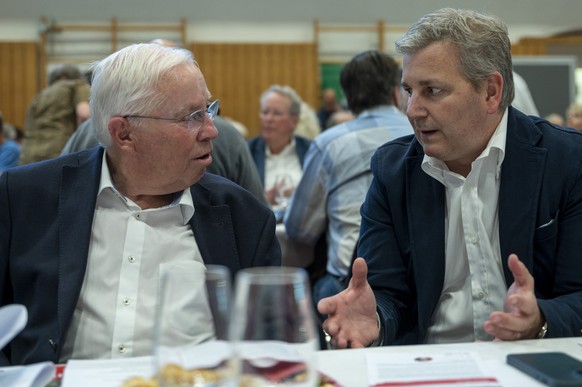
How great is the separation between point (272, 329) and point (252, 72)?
1172cm

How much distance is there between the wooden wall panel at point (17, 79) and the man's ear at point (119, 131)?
10808 millimetres

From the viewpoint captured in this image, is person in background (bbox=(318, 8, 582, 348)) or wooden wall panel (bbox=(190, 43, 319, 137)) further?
wooden wall panel (bbox=(190, 43, 319, 137))

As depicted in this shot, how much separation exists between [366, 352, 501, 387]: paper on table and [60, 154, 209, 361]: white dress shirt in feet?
1.92

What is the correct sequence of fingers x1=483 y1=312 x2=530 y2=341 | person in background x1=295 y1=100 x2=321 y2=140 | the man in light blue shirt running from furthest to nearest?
person in background x1=295 y1=100 x2=321 y2=140, the man in light blue shirt, fingers x1=483 y1=312 x2=530 y2=341

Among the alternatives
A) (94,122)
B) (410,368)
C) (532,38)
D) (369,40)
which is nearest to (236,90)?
(369,40)

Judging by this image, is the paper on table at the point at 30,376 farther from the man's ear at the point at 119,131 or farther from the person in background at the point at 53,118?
the person in background at the point at 53,118

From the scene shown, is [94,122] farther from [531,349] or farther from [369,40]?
[369,40]

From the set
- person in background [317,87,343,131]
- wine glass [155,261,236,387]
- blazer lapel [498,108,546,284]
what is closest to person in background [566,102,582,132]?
person in background [317,87,343,131]

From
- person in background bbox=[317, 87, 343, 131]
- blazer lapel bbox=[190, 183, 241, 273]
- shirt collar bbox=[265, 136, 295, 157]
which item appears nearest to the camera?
blazer lapel bbox=[190, 183, 241, 273]

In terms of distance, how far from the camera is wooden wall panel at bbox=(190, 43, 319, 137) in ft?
39.9

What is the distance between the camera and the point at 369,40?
40.7 feet

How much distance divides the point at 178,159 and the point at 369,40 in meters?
10.9

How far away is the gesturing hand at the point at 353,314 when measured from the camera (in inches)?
63.7

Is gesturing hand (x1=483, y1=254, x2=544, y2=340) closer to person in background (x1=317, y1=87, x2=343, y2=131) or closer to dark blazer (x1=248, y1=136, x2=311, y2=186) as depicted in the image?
dark blazer (x1=248, y1=136, x2=311, y2=186)
